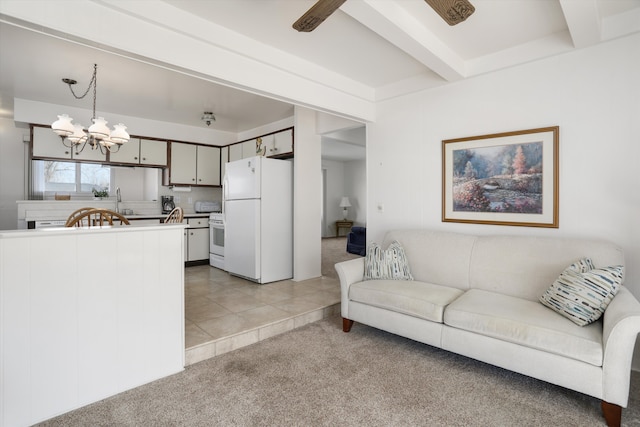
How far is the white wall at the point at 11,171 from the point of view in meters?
4.50

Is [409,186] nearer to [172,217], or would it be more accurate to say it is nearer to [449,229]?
[449,229]

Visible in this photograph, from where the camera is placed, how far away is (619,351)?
63.7 inches

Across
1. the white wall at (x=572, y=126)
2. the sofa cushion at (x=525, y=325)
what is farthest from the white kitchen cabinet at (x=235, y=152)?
the sofa cushion at (x=525, y=325)

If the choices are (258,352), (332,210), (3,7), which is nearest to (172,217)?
(258,352)

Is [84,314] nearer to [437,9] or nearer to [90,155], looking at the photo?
[437,9]

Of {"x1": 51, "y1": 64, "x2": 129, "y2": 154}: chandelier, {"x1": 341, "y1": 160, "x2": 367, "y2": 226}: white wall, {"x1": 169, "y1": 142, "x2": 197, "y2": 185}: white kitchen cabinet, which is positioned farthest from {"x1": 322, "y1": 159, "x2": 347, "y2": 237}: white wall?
{"x1": 51, "y1": 64, "x2": 129, "y2": 154}: chandelier

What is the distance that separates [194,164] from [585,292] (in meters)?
5.42

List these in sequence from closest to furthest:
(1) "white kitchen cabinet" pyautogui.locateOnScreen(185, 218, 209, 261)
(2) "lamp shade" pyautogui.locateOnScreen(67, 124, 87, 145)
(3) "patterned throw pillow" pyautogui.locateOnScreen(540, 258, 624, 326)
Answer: (3) "patterned throw pillow" pyautogui.locateOnScreen(540, 258, 624, 326)
(2) "lamp shade" pyautogui.locateOnScreen(67, 124, 87, 145)
(1) "white kitchen cabinet" pyautogui.locateOnScreen(185, 218, 209, 261)

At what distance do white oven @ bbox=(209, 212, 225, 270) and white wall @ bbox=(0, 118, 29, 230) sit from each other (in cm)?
266

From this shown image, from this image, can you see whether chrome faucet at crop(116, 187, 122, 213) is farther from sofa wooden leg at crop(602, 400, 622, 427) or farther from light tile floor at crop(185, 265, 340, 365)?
sofa wooden leg at crop(602, 400, 622, 427)

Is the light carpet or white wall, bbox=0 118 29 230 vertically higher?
white wall, bbox=0 118 29 230

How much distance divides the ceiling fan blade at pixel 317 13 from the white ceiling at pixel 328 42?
23cm

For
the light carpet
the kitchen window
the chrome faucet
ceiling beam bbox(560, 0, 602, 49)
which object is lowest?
the light carpet

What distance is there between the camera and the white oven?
16.5ft
